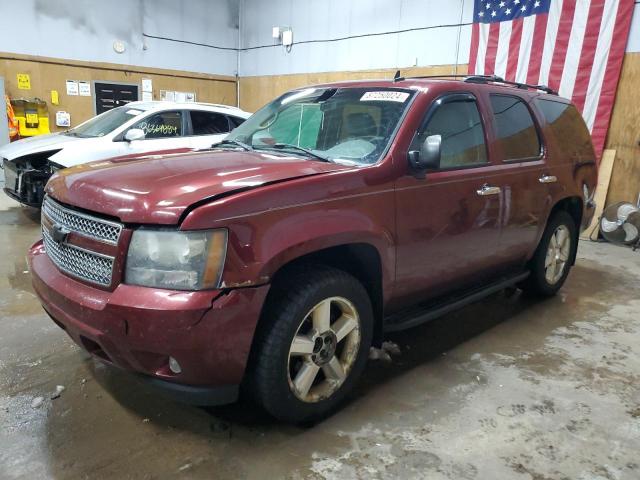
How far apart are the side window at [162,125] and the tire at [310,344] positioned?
5.31m

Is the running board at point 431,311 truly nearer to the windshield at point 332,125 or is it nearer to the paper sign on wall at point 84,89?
the windshield at point 332,125

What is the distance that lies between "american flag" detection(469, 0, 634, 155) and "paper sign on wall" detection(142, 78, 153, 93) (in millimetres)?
A: 7419

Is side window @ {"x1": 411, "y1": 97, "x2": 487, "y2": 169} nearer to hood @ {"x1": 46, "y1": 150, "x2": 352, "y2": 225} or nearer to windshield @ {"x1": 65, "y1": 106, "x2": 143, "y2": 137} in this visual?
hood @ {"x1": 46, "y1": 150, "x2": 352, "y2": 225}

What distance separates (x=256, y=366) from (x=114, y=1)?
1110 cm

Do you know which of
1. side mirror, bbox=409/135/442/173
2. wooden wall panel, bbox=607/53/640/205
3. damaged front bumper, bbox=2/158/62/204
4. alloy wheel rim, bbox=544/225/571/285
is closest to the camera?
side mirror, bbox=409/135/442/173

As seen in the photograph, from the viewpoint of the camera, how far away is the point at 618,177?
7000mm

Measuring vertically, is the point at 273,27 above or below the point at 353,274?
above

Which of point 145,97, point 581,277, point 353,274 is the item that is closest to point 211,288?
point 353,274

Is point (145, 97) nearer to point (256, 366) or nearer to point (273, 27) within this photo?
point (273, 27)

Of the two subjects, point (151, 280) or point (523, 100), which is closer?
point (151, 280)

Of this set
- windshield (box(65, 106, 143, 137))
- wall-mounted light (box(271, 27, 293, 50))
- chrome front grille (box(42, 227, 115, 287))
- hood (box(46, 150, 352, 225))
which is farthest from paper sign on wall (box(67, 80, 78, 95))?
chrome front grille (box(42, 227, 115, 287))

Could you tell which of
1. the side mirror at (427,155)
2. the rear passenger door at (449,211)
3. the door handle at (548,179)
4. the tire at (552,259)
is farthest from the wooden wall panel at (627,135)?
the side mirror at (427,155)

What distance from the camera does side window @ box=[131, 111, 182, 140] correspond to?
22.3 ft

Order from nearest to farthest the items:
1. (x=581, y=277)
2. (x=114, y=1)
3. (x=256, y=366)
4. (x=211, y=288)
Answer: (x=211, y=288), (x=256, y=366), (x=581, y=277), (x=114, y=1)
